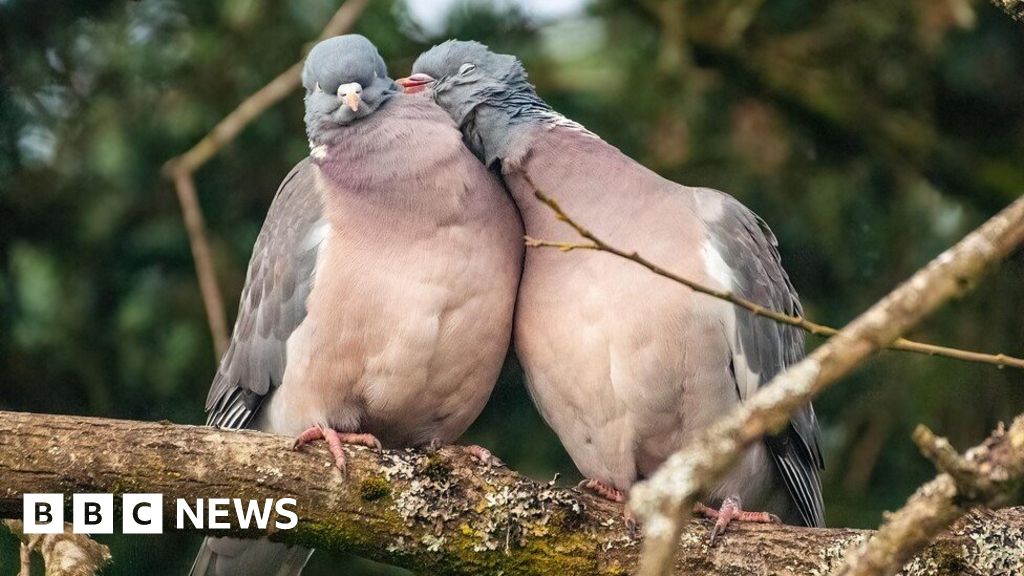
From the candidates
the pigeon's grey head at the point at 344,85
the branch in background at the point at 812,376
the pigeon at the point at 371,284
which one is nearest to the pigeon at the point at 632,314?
the pigeon at the point at 371,284

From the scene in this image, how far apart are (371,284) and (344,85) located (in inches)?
25.2

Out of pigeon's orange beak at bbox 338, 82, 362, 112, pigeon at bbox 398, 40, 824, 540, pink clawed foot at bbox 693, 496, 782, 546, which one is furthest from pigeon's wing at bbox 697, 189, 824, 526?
pigeon's orange beak at bbox 338, 82, 362, 112

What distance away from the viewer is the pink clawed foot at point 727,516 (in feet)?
11.8

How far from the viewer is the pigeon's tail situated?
4.19m

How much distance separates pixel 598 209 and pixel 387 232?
2.02ft

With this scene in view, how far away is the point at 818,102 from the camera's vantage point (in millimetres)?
5824

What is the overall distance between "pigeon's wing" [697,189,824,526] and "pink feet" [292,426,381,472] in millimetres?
1072

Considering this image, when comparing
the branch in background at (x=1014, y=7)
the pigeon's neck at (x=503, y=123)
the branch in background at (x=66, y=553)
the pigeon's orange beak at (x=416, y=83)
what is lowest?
the branch in background at (x=66, y=553)

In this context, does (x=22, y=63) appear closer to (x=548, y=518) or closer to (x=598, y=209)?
(x=598, y=209)

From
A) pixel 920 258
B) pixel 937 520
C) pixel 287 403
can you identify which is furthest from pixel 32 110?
pixel 937 520

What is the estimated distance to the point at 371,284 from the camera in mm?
3859

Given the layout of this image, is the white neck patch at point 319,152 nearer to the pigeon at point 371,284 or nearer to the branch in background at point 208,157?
the pigeon at point 371,284

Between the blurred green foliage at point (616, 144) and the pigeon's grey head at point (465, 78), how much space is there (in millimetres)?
1276

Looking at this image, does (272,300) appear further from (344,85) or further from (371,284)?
(344,85)
